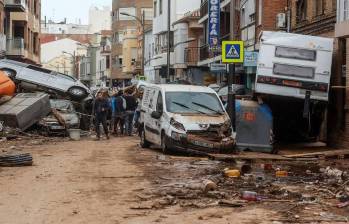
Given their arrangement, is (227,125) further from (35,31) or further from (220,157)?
(35,31)

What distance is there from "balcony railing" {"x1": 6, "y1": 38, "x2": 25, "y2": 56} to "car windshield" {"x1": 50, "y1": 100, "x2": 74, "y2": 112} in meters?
20.0

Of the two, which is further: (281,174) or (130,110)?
(130,110)

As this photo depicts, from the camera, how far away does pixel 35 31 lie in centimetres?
6172

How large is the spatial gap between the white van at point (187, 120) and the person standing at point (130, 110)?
289 inches

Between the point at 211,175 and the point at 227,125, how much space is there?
4.63 m

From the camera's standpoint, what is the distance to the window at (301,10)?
996 inches

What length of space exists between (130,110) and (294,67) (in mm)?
10222

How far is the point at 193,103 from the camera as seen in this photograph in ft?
62.2

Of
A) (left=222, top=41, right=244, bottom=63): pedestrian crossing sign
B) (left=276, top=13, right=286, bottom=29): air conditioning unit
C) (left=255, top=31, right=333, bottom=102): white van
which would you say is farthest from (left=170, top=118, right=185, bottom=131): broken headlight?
(left=276, top=13, right=286, bottom=29): air conditioning unit

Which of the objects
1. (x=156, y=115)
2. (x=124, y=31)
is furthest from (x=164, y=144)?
(x=124, y=31)

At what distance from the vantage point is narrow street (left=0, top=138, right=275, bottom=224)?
8930 mm

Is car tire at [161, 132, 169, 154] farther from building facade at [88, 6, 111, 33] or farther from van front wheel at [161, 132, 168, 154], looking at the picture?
building facade at [88, 6, 111, 33]

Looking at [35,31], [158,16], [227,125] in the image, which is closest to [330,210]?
[227,125]

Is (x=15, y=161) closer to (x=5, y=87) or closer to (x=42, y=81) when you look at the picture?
(x=5, y=87)
